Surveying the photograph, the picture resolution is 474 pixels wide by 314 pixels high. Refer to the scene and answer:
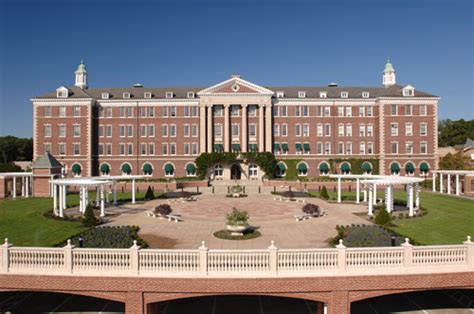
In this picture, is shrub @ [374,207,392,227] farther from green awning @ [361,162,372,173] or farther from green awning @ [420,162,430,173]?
green awning @ [420,162,430,173]

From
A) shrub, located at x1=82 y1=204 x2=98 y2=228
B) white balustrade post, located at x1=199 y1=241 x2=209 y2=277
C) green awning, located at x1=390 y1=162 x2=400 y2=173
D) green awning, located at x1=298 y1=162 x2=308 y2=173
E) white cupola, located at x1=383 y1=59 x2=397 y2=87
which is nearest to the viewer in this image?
white balustrade post, located at x1=199 y1=241 x2=209 y2=277

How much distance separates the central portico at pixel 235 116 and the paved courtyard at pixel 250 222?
3046 cm

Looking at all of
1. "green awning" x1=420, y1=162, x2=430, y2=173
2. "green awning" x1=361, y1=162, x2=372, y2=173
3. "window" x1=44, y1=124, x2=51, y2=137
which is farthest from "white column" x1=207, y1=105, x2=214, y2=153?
"green awning" x1=420, y1=162, x2=430, y2=173

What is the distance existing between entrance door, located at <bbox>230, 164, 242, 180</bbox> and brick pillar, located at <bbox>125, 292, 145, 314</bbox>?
5798cm

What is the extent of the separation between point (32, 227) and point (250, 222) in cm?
1646

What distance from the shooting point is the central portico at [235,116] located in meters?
70.6

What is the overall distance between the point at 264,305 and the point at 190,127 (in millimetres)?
60055

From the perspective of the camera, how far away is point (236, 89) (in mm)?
70688

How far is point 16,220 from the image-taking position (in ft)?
94.2

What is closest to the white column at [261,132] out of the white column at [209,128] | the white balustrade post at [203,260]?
the white column at [209,128]

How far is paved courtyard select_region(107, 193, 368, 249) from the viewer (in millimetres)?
20661

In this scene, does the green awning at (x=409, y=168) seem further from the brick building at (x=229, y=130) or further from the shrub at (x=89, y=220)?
the shrub at (x=89, y=220)

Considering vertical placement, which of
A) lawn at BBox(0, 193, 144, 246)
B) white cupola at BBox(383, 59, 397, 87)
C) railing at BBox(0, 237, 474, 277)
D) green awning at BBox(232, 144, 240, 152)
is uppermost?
white cupola at BBox(383, 59, 397, 87)

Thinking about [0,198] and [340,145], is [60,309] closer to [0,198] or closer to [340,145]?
[0,198]
